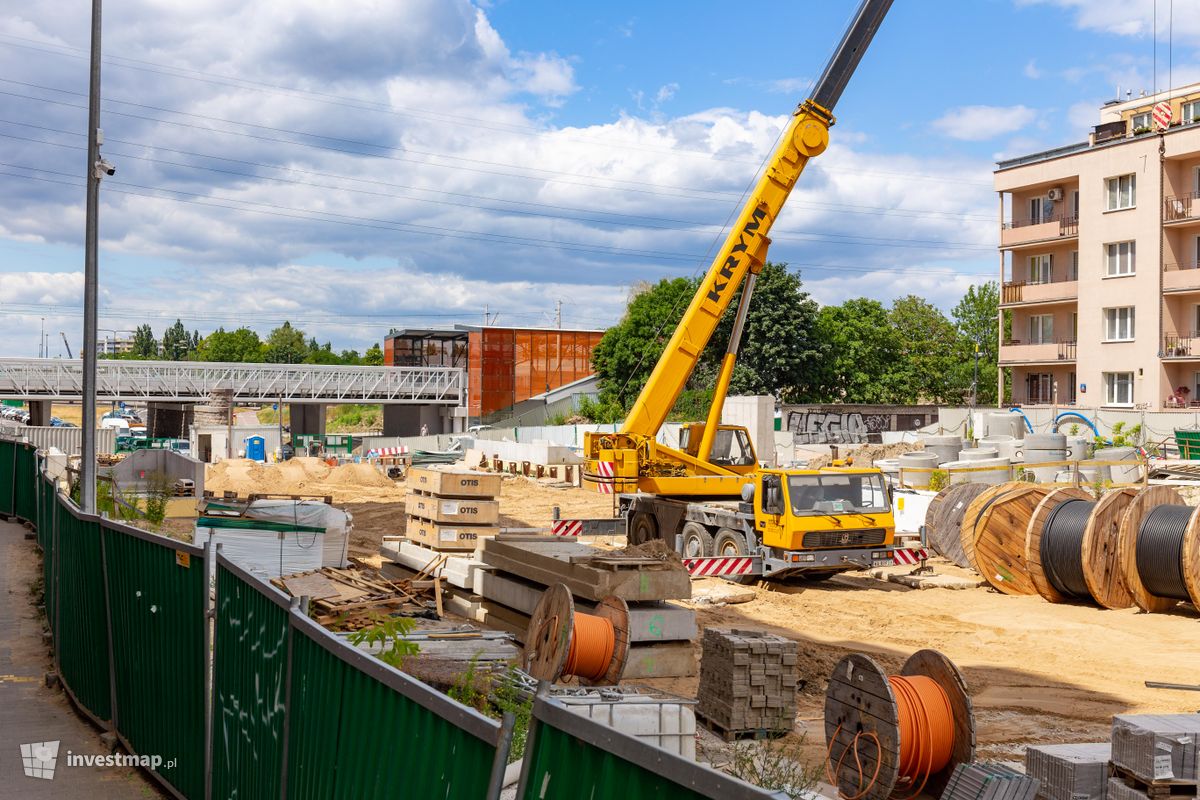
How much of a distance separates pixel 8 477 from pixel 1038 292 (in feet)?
146

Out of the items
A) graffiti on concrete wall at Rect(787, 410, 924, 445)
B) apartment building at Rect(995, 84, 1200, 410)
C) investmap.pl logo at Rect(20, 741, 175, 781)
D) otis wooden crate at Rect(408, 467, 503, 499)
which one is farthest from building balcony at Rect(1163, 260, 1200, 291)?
investmap.pl logo at Rect(20, 741, 175, 781)

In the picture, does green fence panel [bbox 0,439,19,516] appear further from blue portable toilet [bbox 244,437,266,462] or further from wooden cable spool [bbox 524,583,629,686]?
blue portable toilet [bbox 244,437,266,462]

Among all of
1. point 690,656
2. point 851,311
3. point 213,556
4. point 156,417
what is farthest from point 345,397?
point 213,556

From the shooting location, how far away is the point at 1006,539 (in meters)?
19.8

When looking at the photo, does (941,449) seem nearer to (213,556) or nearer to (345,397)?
(213,556)

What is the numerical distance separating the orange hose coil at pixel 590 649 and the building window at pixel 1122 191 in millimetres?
44167

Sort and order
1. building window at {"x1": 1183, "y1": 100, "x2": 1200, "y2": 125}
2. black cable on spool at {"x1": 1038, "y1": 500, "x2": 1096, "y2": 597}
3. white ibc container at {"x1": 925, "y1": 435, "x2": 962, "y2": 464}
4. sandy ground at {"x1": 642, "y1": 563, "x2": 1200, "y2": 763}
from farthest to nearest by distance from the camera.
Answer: building window at {"x1": 1183, "y1": 100, "x2": 1200, "y2": 125} → white ibc container at {"x1": 925, "y1": 435, "x2": 962, "y2": 464} → black cable on spool at {"x1": 1038, "y1": 500, "x2": 1096, "y2": 597} → sandy ground at {"x1": 642, "y1": 563, "x2": 1200, "y2": 763}

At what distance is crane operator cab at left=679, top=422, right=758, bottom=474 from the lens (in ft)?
74.3

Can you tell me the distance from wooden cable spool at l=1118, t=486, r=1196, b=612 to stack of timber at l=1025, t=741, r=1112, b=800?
10.7 metres

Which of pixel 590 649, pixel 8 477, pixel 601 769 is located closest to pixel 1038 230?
pixel 8 477

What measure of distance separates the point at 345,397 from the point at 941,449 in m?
45.9

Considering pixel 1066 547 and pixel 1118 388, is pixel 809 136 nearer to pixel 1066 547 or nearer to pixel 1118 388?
pixel 1066 547

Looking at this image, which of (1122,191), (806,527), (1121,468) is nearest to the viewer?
(806,527)

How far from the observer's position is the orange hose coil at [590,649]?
1113 centimetres
